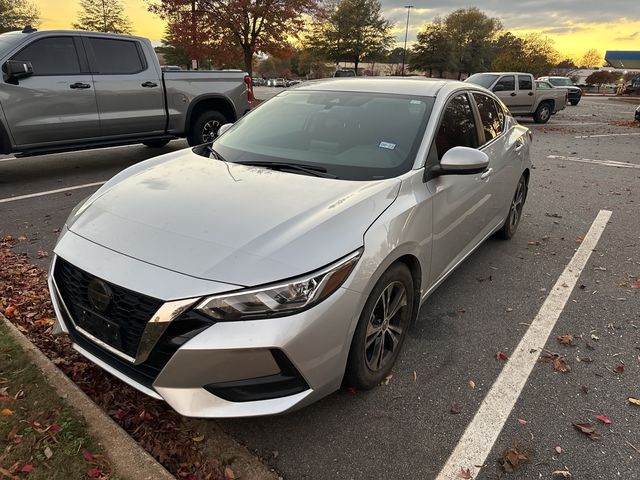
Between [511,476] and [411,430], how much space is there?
1.63 feet

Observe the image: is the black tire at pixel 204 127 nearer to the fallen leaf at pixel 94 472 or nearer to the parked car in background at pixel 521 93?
the fallen leaf at pixel 94 472

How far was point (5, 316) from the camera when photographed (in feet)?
10.3

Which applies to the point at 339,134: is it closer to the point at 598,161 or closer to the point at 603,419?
the point at 603,419

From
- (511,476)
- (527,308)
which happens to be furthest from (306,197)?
(527,308)

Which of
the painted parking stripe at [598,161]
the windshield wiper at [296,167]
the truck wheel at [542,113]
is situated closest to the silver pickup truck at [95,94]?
the windshield wiper at [296,167]

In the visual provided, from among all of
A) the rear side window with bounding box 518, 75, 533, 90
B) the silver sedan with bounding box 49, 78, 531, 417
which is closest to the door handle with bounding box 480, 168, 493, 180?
the silver sedan with bounding box 49, 78, 531, 417

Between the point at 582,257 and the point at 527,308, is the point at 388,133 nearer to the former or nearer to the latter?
the point at 527,308

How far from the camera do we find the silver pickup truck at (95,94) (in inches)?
243

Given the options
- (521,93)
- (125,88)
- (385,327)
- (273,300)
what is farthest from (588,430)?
(521,93)

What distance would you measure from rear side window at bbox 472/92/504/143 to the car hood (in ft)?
5.98

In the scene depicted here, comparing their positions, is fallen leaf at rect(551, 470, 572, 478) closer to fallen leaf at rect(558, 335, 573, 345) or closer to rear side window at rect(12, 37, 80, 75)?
fallen leaf at rect(558, 335, 573, 345)

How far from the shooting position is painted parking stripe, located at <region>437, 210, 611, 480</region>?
2.23 meters

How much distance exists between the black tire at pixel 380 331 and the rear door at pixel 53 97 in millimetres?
5999

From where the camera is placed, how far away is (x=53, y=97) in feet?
21.0
